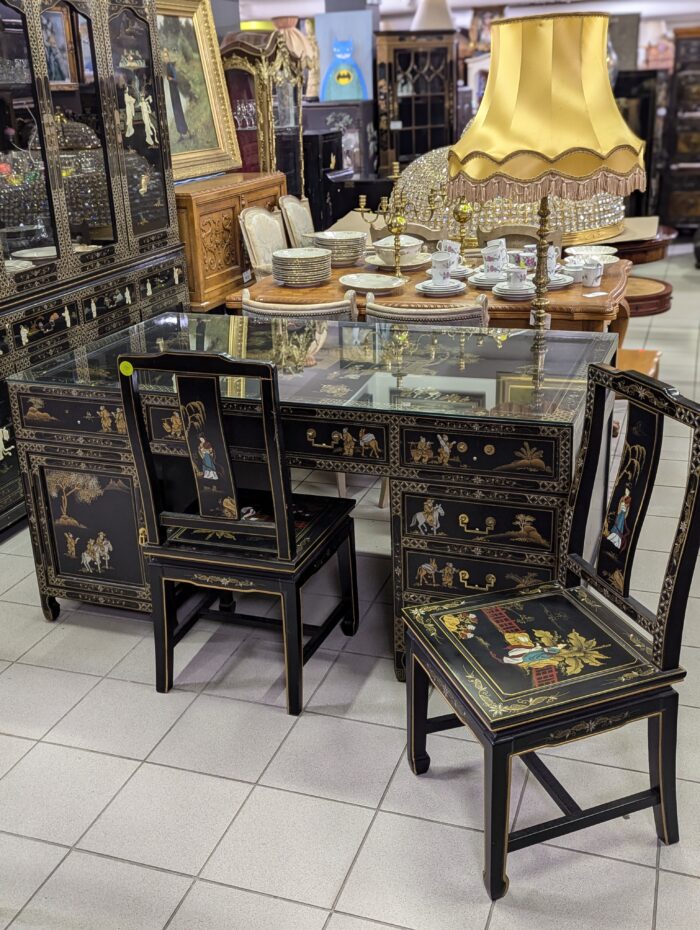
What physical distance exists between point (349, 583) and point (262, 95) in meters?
4.35

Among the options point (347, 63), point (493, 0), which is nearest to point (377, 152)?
point (347, 63)

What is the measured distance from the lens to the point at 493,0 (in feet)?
40.6

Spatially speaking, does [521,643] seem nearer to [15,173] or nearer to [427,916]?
[427,916]

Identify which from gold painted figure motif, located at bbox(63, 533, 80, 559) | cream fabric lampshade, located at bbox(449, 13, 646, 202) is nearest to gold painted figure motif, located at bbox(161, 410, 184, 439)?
gold painted figure motif, located at bbox(63, 533, 80, 559)

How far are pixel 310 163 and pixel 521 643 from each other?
5936mm

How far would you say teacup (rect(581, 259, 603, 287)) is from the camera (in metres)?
4.23

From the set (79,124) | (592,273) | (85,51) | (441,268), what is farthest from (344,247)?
(85,51)

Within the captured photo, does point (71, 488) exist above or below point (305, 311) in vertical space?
below

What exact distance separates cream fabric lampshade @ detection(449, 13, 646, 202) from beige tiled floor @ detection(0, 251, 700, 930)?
1496 millimetres

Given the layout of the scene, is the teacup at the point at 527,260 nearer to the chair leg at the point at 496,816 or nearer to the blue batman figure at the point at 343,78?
the chair leg at the point at 496,816

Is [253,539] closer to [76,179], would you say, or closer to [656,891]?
[656,891]

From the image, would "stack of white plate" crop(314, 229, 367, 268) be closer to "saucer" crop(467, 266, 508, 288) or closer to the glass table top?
"saucer" crop(467, 266, 508, 288)

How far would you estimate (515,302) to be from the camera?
403 cm

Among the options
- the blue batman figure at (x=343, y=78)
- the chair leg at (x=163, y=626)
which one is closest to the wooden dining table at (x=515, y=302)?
the chair leg at (x=163, y=626)
